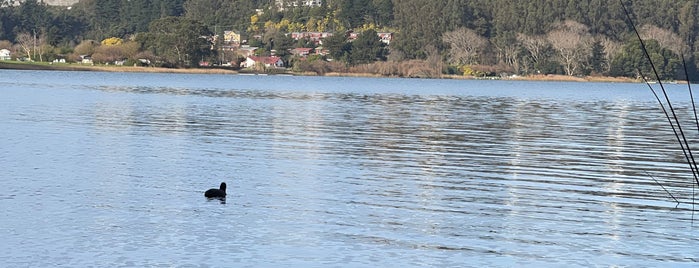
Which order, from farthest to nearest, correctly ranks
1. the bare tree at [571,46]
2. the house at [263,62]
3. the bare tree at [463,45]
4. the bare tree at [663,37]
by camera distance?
1. the house at [263,62]
2. the bare tree at [463,45]
3. the bare tree at [663,37]
4. the bare tree at [571,46]

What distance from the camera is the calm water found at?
651 inches

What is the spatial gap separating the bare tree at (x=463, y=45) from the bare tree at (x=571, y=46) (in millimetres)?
10897

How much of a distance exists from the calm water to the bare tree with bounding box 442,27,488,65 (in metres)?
138

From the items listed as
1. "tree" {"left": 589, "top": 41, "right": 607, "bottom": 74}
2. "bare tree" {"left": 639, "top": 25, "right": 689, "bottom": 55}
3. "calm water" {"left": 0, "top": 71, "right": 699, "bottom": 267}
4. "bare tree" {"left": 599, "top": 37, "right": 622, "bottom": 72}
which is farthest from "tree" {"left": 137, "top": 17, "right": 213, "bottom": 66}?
"calm water" {"left": 0, "top": 71, "right": 699, "bottom": 267}

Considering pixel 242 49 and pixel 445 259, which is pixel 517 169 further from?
pixel 242 49

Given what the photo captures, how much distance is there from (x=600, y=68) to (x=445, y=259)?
16173 centimetres

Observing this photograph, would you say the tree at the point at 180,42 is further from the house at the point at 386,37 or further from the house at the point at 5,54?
the house at the point at 386,37

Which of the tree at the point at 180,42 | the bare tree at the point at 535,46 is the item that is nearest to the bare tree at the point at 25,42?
the tree at the point at 180,42

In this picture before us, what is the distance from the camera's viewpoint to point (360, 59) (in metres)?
178

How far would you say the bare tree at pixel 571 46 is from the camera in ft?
561

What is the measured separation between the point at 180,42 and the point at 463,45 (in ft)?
144

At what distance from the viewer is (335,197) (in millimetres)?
21984

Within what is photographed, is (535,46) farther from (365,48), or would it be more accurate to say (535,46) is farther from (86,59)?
(86,59)

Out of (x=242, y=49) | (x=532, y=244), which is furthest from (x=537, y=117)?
(x=242, y=49)
